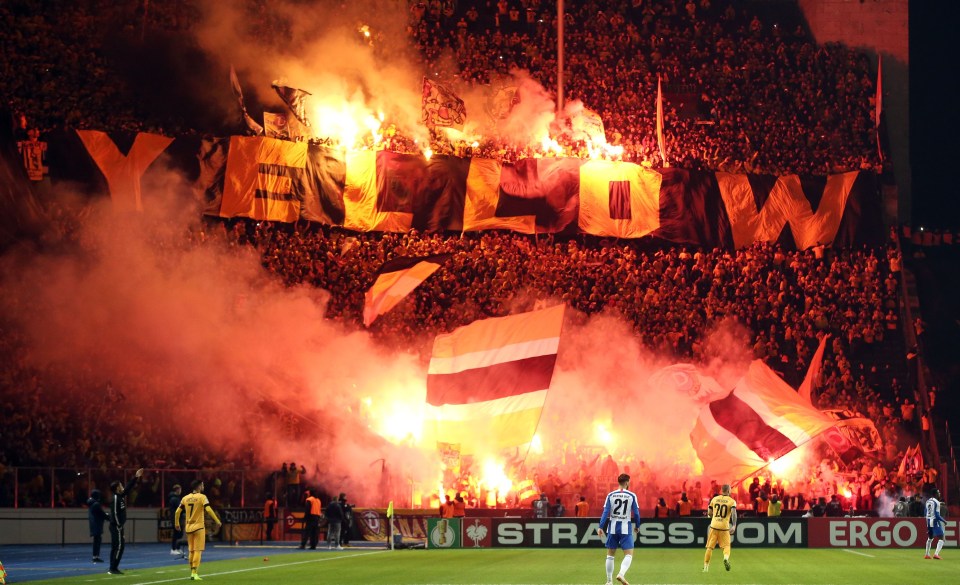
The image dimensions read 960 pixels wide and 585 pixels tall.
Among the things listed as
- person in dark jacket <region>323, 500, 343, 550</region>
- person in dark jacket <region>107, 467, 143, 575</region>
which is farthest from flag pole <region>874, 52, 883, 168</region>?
person in dark jacket <region>107, 467, 143, 575</region>

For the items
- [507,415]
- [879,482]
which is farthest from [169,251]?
[879,482]

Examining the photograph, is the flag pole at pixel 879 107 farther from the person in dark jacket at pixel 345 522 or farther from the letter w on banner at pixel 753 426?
the person in dark jacket at pixel 345 522

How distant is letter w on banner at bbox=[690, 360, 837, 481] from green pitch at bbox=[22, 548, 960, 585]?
2905mm

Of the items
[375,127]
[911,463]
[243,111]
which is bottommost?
[911,463]

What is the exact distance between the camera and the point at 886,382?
37531 millimetres

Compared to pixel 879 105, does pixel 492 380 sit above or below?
below

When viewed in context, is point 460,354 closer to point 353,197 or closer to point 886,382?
point 353,197

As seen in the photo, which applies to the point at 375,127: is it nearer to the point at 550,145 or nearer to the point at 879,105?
the point at 550,145

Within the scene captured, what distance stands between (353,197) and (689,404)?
13447 millimetres

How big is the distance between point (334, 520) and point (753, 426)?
37.1 feet

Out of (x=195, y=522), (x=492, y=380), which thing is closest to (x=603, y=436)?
(x=492, y=380)

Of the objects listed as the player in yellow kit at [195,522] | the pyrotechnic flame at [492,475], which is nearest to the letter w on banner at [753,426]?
the pyrotechnic flame at [492,475]

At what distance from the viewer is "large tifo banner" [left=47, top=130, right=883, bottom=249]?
131ft

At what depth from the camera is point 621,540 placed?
18344 millimetres
